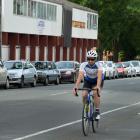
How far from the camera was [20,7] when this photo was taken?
62.7 meters

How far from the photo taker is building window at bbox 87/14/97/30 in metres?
83.7

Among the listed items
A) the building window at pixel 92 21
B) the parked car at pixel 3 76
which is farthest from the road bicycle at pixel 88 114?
the building window at pixel 92 21

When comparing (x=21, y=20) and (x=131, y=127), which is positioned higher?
(x=21, y=20)

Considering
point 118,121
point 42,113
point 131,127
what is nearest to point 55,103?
point 42,113

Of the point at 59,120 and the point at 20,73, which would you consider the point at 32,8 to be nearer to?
the point at 20,73

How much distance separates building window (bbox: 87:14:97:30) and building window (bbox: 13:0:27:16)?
2030 centimetres

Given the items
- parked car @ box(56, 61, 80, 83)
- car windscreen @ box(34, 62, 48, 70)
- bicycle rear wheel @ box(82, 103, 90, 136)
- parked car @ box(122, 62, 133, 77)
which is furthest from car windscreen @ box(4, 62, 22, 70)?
parked car @ box(122, 62, 133, 77)

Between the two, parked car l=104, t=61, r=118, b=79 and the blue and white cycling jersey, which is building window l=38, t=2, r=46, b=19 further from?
the blue and white cycling jersey

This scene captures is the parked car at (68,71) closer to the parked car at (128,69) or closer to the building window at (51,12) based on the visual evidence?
the parked car at (128,69)

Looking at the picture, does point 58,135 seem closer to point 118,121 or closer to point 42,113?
point 118,121

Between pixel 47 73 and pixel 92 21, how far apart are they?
4421 cm

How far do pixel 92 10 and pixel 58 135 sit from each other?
72.1 m

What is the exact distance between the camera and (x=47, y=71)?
41500 millimetres

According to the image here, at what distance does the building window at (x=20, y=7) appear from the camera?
61.1 meters
